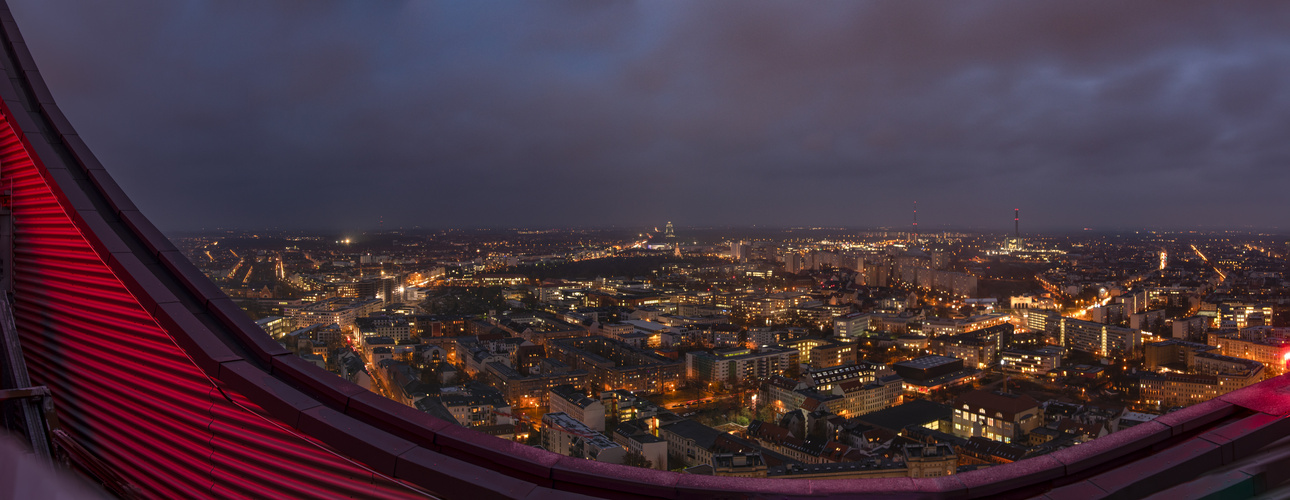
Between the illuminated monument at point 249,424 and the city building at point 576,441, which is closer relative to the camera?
the illuminated monument at point 249,424

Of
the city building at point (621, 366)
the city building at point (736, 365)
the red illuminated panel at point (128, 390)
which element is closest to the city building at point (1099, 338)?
the city building at point (736, 365)

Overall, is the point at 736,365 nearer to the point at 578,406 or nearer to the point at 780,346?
the point at 780,346

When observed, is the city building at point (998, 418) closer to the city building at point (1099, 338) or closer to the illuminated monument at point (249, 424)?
the city building at point (1099, 338)

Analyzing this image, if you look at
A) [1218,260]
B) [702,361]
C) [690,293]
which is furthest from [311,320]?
[1218,260]

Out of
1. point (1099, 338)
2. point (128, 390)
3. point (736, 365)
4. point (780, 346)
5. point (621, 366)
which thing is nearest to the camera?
point (128, 390)

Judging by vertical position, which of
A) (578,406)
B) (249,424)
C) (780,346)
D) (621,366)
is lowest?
(780,346)

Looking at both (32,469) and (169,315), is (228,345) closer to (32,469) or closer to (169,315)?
(169,315)

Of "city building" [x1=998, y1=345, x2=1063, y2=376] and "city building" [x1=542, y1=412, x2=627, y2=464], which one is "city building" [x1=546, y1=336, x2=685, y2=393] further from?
"city building" [x1=998, y1=345, x2=1063, y2=376]

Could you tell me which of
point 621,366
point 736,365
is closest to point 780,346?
point 736,365

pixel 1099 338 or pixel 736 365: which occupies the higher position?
pixel 736 365
